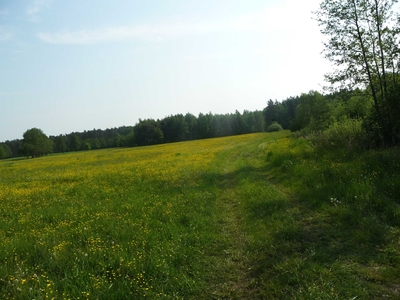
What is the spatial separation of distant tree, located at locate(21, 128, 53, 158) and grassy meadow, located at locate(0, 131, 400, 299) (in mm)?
90492

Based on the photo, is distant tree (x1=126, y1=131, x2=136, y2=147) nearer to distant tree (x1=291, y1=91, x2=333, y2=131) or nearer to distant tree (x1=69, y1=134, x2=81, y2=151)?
distant tree (x1=69, y1=134, x2=81, y2=151)

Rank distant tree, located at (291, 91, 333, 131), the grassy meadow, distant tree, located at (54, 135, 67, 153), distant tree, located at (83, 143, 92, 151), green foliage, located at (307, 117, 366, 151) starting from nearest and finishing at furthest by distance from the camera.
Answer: the grassy meadow < green foliage, located at (307, 117, 366, 151) < distant tree, located at (291, 91, 333, 131) < distant tree, located at (83, 143, 92, 151) < distant tree, located at (54, 135, 67, 153)

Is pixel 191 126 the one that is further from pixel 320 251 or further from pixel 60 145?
pixel 320 251

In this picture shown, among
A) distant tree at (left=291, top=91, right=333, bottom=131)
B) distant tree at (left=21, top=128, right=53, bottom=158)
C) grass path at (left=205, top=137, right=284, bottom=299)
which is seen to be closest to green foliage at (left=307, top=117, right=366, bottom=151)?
grass path at (left=205, top=137, right=284, bottom=299)

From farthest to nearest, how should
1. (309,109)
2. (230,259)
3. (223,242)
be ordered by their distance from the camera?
(309,109), (223,242), (230,259)

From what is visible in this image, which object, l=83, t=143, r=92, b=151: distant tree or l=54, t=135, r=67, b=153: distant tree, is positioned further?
l=54, t=135, r=67, b=153: distant tree

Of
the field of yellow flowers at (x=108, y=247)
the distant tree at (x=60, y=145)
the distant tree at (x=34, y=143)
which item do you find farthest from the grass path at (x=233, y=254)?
the distant tree at (x=60, y=145)

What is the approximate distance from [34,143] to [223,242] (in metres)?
99.9

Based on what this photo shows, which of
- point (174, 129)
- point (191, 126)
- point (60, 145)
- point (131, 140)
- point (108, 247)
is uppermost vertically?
point (60, 145)

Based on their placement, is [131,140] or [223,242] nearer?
[223,242]

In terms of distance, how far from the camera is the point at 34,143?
3514 inches

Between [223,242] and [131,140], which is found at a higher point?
[131,140]

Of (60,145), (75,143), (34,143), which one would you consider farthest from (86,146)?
(34,143)

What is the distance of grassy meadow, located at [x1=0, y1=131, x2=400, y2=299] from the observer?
448 centimetres
